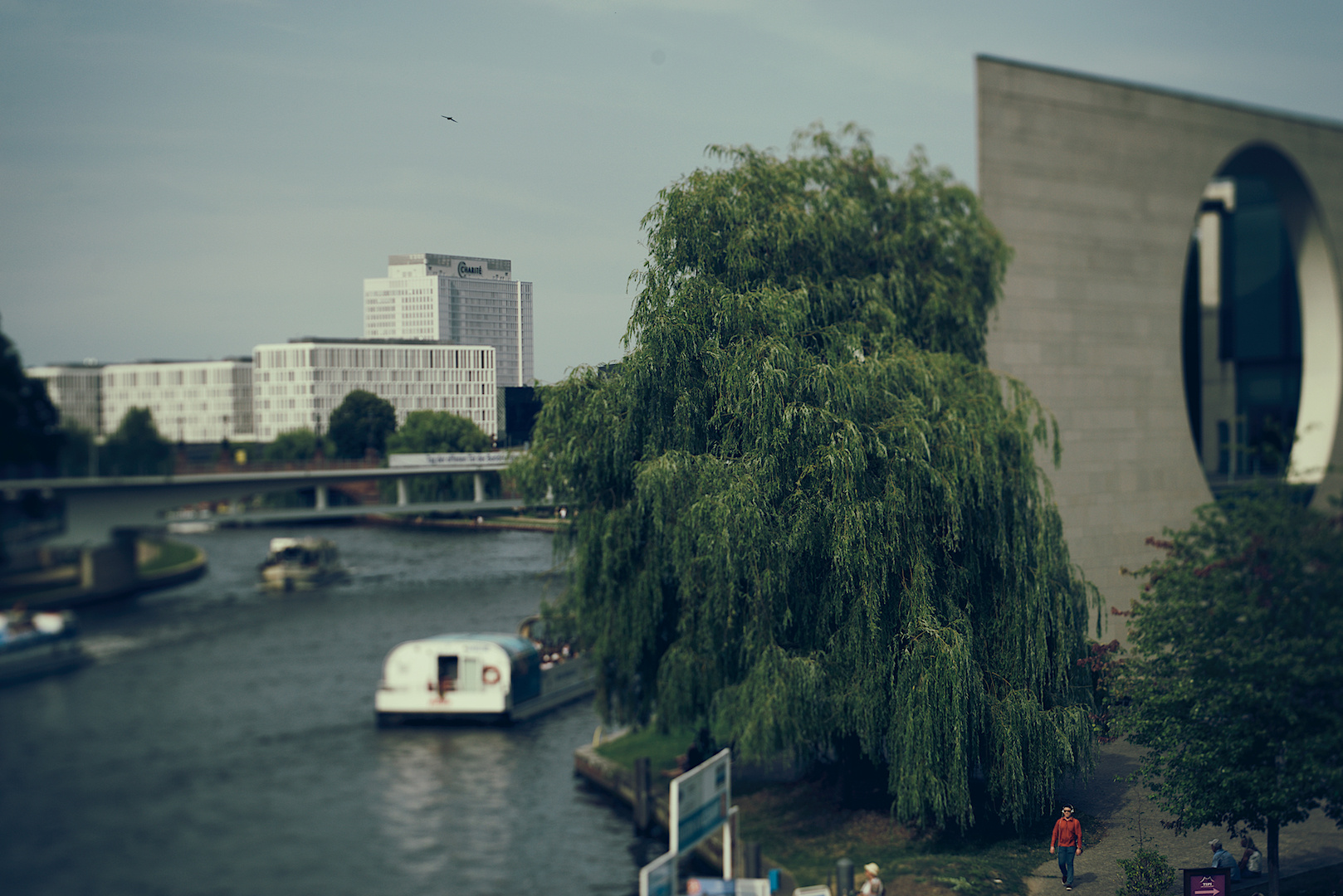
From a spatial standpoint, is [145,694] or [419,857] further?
[419,857]

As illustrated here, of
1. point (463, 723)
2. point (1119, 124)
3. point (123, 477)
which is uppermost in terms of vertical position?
point (1119, 124)

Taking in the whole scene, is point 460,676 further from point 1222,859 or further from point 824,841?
point 1222,859

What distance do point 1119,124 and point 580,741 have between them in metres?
18.8

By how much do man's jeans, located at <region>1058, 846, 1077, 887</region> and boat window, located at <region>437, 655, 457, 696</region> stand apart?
381 inches

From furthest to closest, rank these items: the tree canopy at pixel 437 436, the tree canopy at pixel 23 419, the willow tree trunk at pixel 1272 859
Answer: the tree canopy at pixel 437 436 < the willow tree trunk at pixel 1272 859 < the tree canopy at pixel 23 419

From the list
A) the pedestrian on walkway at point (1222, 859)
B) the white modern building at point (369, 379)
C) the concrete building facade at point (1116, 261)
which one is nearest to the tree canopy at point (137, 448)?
the white modern building at point (369, 379)

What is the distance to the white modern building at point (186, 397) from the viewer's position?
15.0m

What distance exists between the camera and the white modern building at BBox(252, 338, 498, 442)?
16.8 meters

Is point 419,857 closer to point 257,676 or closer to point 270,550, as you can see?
point 257,676

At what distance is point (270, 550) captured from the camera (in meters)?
15.8

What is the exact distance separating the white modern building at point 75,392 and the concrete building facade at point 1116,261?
17.2 metres

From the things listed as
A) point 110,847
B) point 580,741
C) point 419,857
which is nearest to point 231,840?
point 110,847

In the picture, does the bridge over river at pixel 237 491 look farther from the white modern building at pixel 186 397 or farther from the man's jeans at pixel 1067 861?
the man's jeans at pixel 1067 861

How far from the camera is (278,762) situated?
15.1 metres
